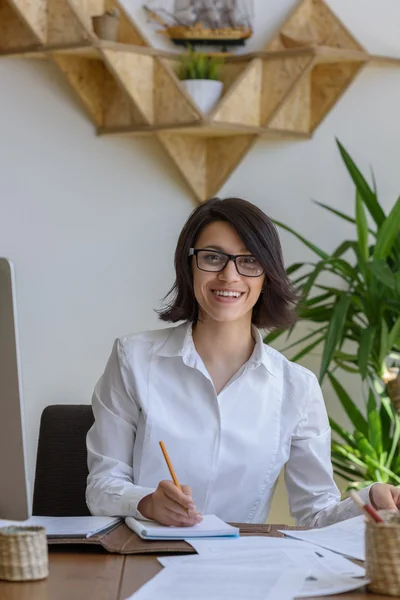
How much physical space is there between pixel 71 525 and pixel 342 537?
0.45 metres

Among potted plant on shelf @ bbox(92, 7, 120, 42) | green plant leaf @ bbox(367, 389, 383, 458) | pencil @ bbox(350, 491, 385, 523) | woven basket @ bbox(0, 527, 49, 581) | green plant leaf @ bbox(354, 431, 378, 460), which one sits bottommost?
green plant leaf @ bbox(354, 431, 378, 460)

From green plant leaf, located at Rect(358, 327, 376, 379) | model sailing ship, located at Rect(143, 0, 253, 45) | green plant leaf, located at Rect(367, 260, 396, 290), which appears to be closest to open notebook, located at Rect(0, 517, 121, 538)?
green plant leaf, located at Rect(358, 327, 376, 379)

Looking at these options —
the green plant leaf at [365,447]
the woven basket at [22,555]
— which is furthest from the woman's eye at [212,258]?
the green plant leaf at [365,447]

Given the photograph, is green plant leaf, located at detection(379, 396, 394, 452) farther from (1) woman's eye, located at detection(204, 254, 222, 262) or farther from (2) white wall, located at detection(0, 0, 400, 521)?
(1) woman's eye, located at detection(204, 254, 222, 262)

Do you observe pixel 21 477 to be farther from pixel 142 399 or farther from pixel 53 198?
pixel 53 198

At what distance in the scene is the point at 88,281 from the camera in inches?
150

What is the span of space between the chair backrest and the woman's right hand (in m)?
0.69

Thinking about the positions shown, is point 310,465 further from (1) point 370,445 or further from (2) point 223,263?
(1) point 370,445

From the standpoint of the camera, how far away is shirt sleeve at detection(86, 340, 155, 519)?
205cm

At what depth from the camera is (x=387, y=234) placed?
129 inches

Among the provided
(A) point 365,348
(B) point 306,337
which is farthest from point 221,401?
(B) point 306,337

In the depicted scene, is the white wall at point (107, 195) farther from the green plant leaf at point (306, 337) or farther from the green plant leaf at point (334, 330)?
the green plant leaf at point (334, 330)

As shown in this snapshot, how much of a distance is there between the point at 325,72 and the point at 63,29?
95 centimetres

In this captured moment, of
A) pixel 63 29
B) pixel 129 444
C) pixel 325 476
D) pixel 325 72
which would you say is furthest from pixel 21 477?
pixel 325 72
